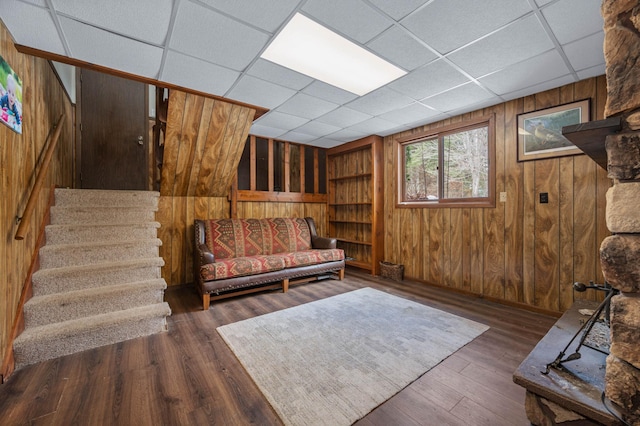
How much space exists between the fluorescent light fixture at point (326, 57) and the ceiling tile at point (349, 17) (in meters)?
0.08

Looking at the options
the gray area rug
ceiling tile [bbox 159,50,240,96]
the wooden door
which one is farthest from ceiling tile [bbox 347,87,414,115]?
the wooden door

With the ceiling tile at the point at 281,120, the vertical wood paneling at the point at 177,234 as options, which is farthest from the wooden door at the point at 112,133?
the ceiling tile at the point at 281,120

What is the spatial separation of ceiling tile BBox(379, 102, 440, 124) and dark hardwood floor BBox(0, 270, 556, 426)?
2538 mm

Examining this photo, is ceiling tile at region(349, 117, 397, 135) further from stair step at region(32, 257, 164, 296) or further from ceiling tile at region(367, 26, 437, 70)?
stair step at region(32, 257, 164, 296)

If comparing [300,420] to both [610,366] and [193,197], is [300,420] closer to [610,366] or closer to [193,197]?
[610,366]

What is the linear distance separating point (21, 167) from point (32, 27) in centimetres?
99

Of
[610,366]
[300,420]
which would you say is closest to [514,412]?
[610,366]

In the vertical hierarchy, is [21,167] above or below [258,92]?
below

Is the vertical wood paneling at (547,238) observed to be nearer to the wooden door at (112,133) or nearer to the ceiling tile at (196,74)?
the ceiling tile at (196,74)

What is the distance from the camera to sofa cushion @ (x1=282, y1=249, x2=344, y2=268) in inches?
139

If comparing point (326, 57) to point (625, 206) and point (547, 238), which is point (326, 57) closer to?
point (625, 206)

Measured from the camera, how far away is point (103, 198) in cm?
299

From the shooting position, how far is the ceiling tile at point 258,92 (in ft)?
8.39

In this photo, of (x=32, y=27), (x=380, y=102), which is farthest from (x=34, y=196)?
(x=380, y=102)
